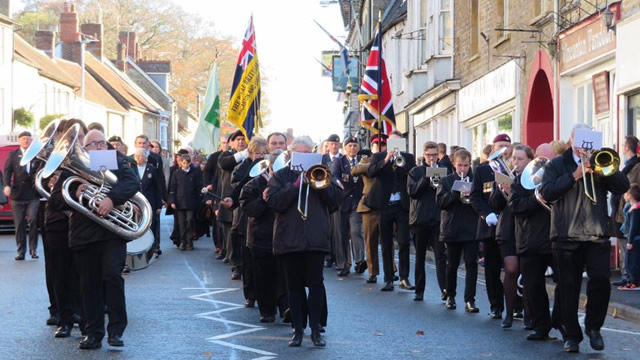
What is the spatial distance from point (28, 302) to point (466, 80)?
19063mm

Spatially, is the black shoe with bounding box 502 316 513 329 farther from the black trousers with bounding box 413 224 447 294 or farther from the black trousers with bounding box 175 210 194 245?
the black trousers with bounding box 175 210 194 245

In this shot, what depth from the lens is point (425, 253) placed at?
45.7 feet

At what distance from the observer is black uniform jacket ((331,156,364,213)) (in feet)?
56.9

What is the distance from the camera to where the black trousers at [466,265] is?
12.5 m

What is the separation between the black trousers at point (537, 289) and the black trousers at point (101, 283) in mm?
3534

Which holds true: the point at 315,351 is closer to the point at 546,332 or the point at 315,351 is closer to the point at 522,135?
the point at 546,332

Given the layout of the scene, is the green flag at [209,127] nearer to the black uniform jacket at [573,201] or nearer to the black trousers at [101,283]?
the black trousers at [101,283]

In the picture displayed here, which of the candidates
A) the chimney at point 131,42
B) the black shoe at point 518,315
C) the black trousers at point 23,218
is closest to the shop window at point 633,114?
the black shoe at point 518,315

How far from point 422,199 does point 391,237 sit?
1.52 meters

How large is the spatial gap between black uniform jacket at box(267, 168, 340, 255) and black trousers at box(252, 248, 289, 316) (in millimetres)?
1344

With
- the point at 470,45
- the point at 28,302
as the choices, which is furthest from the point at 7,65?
the point at 28,302

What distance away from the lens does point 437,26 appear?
111 feet

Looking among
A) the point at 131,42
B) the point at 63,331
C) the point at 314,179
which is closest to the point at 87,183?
the point at 63,331

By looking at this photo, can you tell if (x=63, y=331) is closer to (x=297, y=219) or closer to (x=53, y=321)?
(x=53, y=321)
